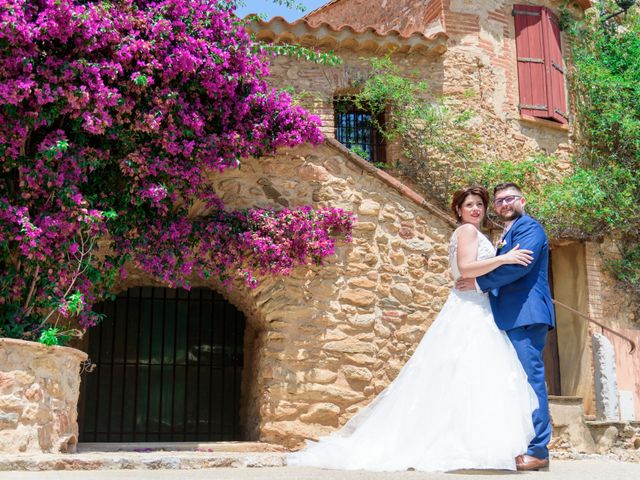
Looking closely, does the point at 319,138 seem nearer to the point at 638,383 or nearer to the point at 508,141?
the point at 508,141

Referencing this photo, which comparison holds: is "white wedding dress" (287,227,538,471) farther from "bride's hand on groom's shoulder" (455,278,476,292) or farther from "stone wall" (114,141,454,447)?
"stone wall" (114,141,454,447)

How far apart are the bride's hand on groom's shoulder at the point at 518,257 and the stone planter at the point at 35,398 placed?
10.3 ft

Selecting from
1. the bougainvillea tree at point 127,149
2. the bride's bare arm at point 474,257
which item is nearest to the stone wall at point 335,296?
the bougainvillea tree at point 127,149

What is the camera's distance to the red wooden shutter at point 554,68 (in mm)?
10891

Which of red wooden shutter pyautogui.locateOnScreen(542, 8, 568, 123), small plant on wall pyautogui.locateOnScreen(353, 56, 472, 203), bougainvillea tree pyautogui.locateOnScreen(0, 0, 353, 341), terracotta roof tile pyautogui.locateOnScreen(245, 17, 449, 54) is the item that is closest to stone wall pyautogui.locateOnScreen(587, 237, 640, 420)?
red wooden shutter pyautogui.locateOnScreen(542, 8, 568, 123)

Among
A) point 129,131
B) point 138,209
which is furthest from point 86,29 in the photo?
point 138,209

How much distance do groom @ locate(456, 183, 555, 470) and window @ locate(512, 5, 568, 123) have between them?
6.72m

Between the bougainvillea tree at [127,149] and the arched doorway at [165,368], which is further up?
the bougainvillea tree at [127,149]

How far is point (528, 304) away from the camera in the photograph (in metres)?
4.39

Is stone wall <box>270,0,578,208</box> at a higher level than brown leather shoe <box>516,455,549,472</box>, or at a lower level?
higher

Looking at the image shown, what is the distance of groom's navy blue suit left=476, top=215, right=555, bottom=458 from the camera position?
431 centimetres

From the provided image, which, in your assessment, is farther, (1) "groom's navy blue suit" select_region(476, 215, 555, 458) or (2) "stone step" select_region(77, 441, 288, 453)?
(2) "stone step" select_region(77, 441, 288, 453)

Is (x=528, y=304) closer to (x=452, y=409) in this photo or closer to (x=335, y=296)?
(x=452, y=409)

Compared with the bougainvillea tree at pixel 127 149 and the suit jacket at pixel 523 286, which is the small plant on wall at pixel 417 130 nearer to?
the bougainvillea tree at pixel 127 149
